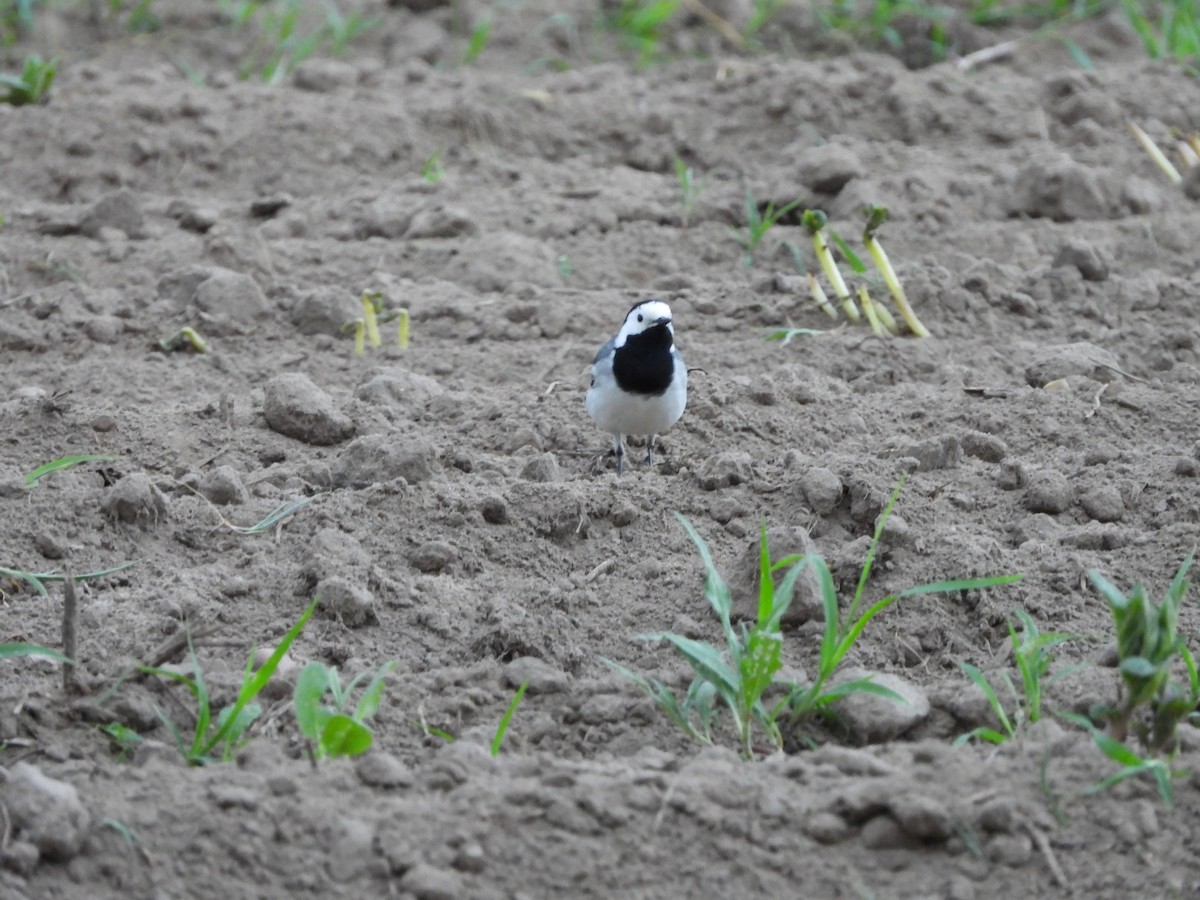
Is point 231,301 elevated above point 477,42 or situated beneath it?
situated beneath

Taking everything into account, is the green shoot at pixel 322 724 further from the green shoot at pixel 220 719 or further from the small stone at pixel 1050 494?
the small stone at pixel 1050 494

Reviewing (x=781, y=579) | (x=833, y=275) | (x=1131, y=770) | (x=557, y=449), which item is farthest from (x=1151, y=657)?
(x=833, y=275)

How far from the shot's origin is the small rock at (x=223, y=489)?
4.13 m

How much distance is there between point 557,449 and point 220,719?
1.81 metres

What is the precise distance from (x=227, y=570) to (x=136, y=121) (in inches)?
150

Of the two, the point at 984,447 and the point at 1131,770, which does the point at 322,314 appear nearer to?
the point at 984,447

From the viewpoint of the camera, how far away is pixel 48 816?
101 inches

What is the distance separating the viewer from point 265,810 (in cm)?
269

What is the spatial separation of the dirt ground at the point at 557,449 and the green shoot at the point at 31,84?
0.53 ft

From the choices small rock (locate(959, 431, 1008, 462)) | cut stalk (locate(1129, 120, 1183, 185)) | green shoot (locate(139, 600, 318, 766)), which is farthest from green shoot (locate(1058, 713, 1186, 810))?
cut stalk (locate(1129, 120, 1183, 185))

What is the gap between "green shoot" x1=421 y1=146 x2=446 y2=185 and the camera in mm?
6613

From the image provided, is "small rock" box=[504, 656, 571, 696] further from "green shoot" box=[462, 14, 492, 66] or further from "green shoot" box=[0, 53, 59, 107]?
"green shoot" box=[462, 14, 492, 66]

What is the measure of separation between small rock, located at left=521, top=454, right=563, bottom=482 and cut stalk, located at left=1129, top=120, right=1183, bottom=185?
3.75 m

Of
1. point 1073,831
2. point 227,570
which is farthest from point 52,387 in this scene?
point 1073,831
